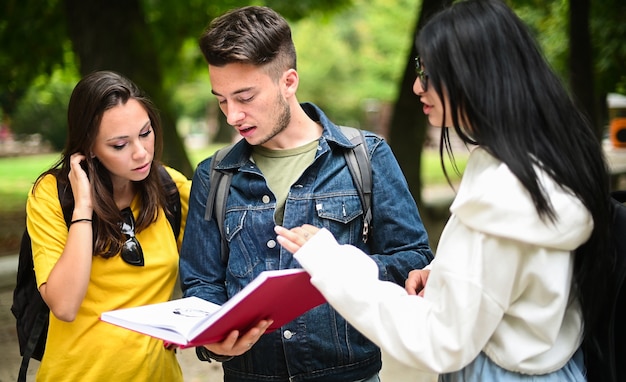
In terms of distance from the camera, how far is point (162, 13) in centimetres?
1188

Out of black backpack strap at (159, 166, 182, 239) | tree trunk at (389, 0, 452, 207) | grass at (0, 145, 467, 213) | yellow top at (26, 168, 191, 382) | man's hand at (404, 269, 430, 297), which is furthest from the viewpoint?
grass at (0, 145, 467, 213)

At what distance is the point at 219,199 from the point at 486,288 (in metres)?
1.07

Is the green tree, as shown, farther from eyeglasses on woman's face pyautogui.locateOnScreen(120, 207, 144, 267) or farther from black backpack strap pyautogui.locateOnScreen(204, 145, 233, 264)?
black backpack strap pyautogui.locateOnScreen(204, 145, 233, 264)

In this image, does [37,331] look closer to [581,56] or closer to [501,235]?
[501,235]

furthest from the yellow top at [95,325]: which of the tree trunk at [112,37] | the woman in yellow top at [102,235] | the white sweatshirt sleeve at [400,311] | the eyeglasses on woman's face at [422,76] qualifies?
the tree trunk at [112,37]

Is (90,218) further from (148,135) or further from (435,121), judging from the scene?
(435,121)

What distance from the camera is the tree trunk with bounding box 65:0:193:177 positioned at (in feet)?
24.0

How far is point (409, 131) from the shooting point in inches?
358

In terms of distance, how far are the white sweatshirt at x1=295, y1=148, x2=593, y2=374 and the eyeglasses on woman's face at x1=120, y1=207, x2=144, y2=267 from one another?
910 mm

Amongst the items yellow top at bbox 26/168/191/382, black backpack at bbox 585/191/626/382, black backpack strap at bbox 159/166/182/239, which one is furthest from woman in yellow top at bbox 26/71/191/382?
black backpack at bbox 585/191/626/382

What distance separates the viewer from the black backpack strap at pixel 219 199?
249 centimetres

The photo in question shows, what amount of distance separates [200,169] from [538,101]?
3.96ft

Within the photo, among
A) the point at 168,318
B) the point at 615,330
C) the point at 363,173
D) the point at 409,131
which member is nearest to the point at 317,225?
the point at 363,173

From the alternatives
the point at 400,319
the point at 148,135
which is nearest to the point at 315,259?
the point at 400,319
